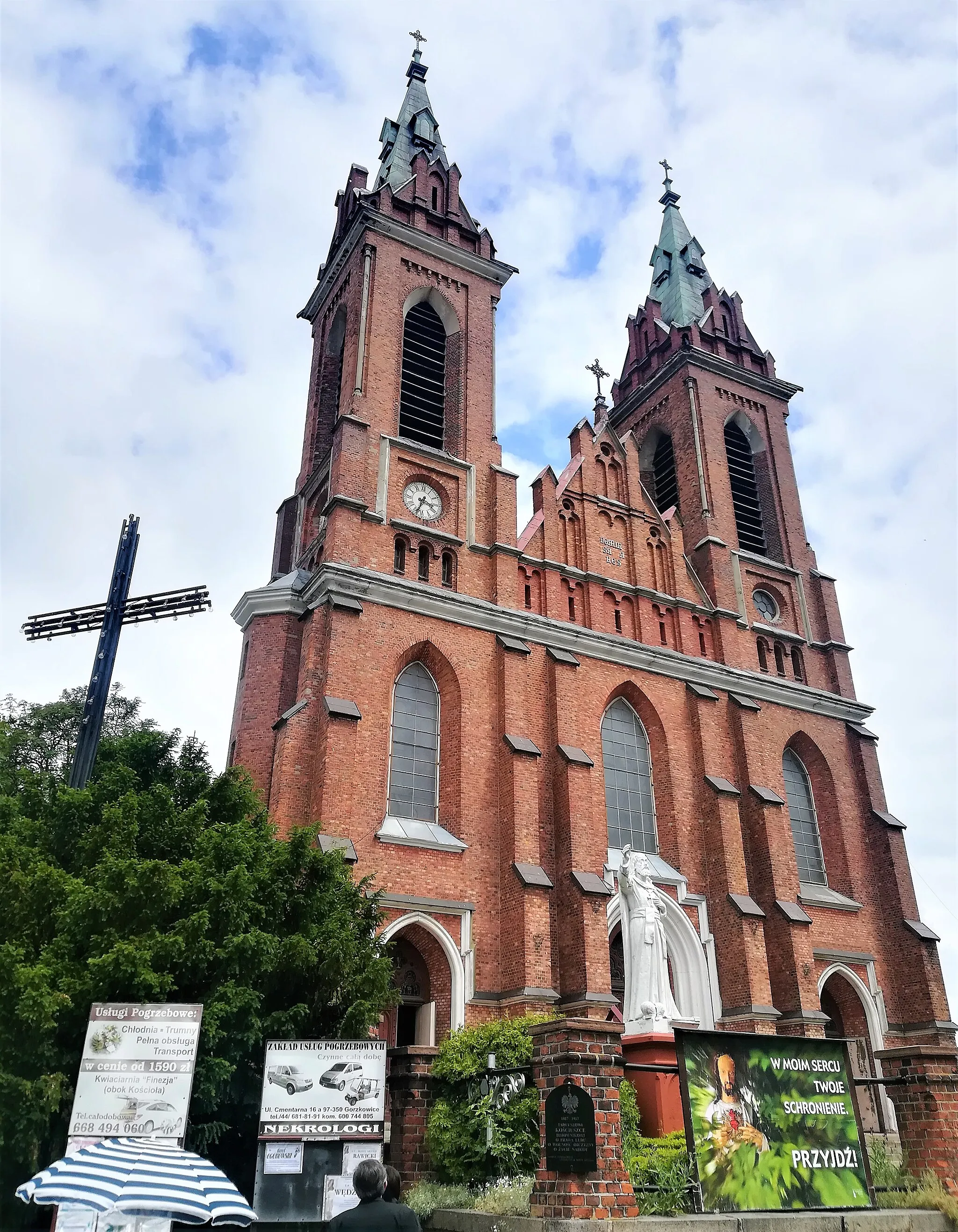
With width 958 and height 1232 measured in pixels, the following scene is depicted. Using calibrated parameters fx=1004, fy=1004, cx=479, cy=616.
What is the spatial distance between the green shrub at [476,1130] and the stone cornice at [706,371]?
23.1 metres

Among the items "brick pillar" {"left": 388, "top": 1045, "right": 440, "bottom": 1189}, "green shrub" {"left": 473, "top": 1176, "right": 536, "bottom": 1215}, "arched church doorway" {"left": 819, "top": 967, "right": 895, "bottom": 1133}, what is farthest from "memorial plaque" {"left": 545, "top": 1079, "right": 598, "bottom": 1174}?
"arched church doorway" {"left": 819, "top": 967, "right": 895, "bottom": 1133}

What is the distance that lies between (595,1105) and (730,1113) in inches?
57.8

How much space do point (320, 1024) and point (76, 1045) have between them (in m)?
3.22

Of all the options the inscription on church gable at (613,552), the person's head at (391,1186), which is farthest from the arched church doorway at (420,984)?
the person's head at (391,1186)

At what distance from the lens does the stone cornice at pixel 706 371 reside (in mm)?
32000

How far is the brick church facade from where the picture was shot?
1978 centimetres

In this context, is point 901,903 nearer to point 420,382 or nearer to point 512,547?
point 512,547

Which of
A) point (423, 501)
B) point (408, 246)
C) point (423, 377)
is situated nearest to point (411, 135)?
point (408, 246)

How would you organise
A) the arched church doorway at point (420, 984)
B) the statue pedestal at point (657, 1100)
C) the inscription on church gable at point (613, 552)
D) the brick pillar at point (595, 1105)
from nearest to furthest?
the brick pillar at point (595, 1105) < the statue pedestal at point (657, 1100) < the arched church doorway at point (420, 984) < the inscription on church gable at point (613, 552)

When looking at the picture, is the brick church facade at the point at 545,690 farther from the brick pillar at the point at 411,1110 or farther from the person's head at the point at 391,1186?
the person's head at the point at 391,1186

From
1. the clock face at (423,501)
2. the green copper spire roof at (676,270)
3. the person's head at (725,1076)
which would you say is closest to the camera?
the person's head at (725,1076)

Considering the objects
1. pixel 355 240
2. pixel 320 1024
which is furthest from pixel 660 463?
pixel 320 1024

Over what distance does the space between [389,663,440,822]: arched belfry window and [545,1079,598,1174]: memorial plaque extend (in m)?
11.2

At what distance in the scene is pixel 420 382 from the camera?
26812 millimetres
